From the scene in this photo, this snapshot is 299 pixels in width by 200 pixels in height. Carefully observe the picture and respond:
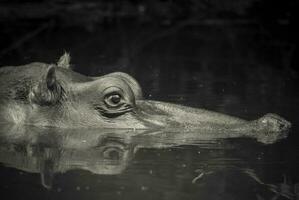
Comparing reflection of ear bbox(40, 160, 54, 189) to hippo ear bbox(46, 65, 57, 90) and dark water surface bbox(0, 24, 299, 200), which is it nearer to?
dark water surface bbox(0, 24, 299, 200)

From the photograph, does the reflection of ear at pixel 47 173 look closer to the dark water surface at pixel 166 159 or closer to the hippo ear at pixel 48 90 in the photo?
the dark water surface at pixel 166 159

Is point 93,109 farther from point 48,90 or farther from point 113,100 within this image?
point 48,90

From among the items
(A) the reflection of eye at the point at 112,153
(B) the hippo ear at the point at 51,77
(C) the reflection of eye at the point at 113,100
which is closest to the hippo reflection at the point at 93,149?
(A) the reflection of eye at the point at 112,153

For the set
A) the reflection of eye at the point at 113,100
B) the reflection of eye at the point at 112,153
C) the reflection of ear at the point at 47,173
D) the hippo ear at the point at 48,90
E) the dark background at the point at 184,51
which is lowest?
the reflection of ear at the point at 47,173

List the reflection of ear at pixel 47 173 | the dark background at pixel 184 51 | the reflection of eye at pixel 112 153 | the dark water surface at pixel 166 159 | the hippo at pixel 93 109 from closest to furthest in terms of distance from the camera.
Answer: the dark water surface at pixel 166 159, the reflection of ear at pixel 47 173, the reflection of eye at pixel 112 153, the dark background at pixel 184 51, the hippo at pixel 93 109

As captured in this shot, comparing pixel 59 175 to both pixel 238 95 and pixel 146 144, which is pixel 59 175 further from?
pixel 238 95

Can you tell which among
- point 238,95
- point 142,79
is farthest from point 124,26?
point 238,95

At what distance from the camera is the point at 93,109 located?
21.4ft

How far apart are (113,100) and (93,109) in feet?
0.78

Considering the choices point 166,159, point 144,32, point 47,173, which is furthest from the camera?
point 144,32

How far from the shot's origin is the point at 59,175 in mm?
5352

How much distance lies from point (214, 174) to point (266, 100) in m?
3.15

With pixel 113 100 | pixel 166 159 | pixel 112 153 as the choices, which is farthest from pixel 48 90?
pixel 166 159

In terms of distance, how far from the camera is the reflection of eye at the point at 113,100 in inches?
252
